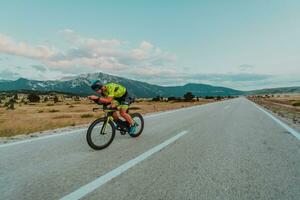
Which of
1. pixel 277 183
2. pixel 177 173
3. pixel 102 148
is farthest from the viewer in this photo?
pixel 102 148

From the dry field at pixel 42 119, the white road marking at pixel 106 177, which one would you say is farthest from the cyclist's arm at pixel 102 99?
the dry field at pixel 42 119

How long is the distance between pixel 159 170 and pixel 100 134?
8.11ft

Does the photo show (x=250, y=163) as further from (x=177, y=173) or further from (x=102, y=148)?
(x=102, y=148)

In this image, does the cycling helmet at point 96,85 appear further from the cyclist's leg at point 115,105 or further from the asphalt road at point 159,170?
the asphalt road at point 159,170

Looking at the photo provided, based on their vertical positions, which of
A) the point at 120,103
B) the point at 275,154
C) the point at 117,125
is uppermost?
the point at 120,103

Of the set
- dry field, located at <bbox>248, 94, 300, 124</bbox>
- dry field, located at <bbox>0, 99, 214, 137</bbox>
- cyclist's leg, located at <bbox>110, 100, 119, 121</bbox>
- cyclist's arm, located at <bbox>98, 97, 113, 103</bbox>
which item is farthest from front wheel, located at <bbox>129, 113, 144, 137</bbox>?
dry field, located at <bbox>248, 94, 300, 124</bbox>

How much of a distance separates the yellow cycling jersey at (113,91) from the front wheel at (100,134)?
0.65 metres

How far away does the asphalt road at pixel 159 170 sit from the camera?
145 inches

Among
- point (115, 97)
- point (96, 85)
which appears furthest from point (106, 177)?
point (115, 97)

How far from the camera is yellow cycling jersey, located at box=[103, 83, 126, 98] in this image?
6954 millimetres

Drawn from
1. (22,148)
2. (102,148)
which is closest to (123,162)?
(102,148)

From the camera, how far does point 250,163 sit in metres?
5.31

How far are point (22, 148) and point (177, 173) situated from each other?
4.16 meters

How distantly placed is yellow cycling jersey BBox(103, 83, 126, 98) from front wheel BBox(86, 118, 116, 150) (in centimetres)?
65
